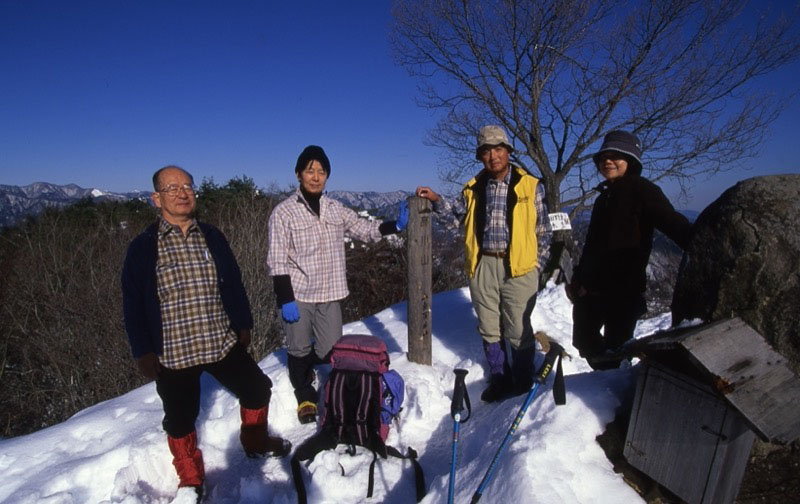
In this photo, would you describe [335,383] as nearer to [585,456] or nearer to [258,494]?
[258,494]

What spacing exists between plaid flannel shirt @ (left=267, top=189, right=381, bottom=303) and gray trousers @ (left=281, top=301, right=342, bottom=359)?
0.09m

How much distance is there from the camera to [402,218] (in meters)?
3.60

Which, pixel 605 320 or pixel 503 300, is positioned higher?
pixel 503 300

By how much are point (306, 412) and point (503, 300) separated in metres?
1.85

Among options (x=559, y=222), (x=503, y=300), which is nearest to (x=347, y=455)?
(x=503, y=300)

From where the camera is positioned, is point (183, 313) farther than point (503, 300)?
No

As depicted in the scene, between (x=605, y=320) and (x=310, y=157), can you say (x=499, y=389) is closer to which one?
(x=605, y=320)

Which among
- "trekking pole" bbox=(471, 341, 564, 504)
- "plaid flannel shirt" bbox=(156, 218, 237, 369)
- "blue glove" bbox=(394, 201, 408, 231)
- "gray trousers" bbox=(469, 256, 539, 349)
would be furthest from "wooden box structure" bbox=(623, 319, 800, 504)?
"plaid flannel shirt" bbox=(156, 218, 237, 369)

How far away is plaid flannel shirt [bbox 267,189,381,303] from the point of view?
10.3 ft

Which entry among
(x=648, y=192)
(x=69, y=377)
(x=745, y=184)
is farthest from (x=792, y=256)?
(x=69, y=377)

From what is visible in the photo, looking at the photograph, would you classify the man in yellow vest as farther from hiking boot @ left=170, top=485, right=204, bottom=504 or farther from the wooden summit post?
hiking boot @ left=170, top=485, right=204, bottom=504

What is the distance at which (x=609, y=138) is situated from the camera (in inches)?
112

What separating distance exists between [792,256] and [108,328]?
11.7 meters

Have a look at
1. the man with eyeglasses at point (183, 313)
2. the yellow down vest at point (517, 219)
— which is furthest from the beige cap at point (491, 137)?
the man with eyeglasses at point (183, 313)
